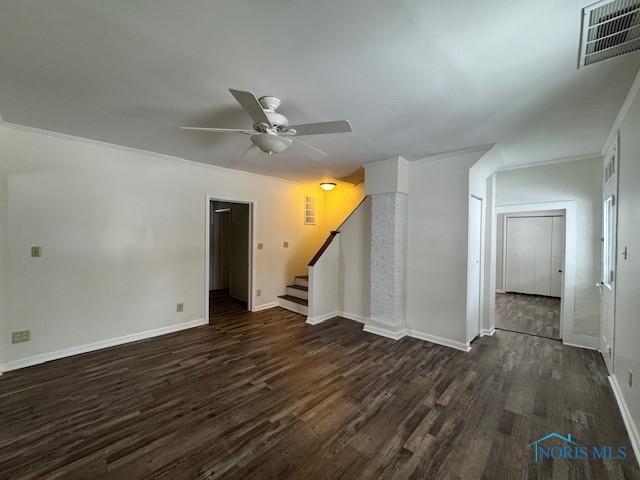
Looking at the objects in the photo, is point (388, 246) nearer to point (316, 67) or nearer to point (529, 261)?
point (316, 67)

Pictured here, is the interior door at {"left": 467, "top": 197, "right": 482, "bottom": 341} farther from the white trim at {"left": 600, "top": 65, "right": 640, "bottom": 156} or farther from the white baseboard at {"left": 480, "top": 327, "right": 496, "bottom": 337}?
the white trim at {"left": 600, "top": 65, "right": 640, "bottom": 156}

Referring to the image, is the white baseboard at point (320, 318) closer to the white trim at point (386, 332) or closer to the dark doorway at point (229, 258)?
the white trim at point (386, 332)

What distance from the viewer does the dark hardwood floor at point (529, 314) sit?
4.18 metres

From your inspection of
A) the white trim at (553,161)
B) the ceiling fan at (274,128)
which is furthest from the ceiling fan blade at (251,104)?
the white trim at (553,161)

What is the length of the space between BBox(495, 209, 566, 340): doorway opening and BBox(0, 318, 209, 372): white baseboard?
593cm

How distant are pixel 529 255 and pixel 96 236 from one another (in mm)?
8800

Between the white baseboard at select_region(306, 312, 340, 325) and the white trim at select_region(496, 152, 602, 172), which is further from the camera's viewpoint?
the white baseboard at select_region(306, 312, 340, 325)

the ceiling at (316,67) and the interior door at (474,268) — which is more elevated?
the ceiling at (316,67)

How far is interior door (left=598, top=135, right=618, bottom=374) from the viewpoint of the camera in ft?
8.59

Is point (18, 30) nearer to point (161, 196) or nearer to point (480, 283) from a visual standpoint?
point (161, 196)

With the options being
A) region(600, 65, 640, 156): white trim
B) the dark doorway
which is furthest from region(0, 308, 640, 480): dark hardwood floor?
region(600, 65, 640, 156): white trim

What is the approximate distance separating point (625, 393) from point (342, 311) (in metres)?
3.31

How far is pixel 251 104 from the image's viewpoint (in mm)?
1736

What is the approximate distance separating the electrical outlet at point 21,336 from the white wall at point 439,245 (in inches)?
181
